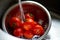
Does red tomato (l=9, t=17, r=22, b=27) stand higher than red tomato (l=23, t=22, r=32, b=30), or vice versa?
red tomato (l=9, t=17, r=22, b=27)

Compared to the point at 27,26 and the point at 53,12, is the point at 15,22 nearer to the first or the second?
the point at 27,26

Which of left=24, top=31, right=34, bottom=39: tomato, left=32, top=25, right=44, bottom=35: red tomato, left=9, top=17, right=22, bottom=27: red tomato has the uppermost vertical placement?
left=9, top=17, right=22, bottom=27: red tomato

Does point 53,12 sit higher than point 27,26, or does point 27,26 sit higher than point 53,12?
point 53,12

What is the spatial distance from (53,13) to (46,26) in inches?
6.8

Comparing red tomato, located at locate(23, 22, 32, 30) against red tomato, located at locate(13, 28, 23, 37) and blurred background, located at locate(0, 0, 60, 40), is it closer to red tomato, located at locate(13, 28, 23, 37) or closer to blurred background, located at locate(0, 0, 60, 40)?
red tomato, located at locate(13, 28, 23, 37)

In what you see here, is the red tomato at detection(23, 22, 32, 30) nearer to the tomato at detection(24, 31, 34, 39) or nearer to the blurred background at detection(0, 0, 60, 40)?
the tomato at detection(24, 31, 34, 39)

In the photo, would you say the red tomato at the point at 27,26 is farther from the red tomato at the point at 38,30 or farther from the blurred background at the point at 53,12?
the blurred background at the point at 53,12

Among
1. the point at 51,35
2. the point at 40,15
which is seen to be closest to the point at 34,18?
the point at 40,15

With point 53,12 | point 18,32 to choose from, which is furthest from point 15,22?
point 53,12

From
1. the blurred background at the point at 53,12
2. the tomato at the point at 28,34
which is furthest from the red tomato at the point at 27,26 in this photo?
the blurred background at the point at 53,12

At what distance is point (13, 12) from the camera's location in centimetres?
93

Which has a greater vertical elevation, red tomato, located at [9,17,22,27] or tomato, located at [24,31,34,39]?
red tomato, located at [9,17,22,27]

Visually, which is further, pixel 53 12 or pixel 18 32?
pixel 53 12

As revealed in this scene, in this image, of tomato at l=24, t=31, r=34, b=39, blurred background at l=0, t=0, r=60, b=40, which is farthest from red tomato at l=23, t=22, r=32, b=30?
blurred background at l=0, t=0, r=60, b=40
